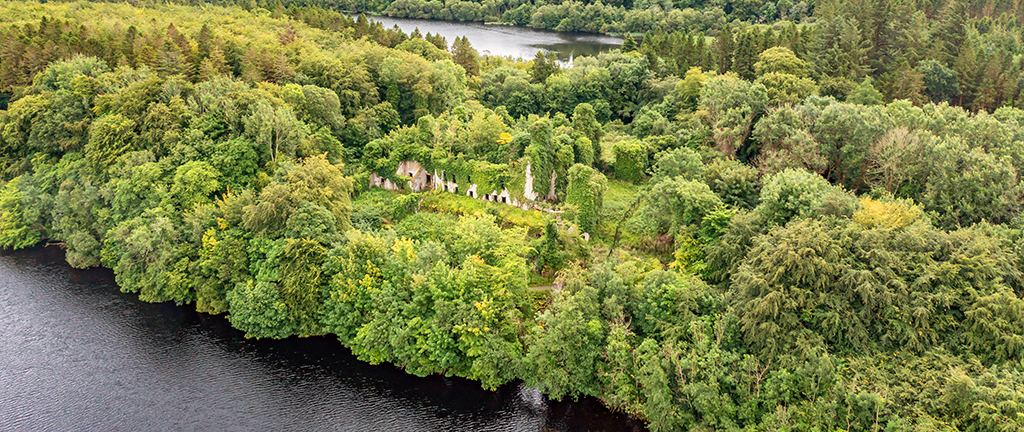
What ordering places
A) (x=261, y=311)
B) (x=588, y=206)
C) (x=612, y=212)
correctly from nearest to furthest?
1. (x=261, y=311)
2. (x=588, y=206)
3. (x=612, y=212)

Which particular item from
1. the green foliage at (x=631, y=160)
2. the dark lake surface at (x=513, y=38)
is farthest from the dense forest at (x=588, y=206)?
the dark lake surface at (x=513, y=38)

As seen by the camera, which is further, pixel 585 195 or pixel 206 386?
pixel 585 195

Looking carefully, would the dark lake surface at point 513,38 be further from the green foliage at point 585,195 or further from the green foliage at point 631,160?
the green foliage at point 585,195

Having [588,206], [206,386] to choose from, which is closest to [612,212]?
[588,206]

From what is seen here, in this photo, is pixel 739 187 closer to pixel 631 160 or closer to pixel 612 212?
pixel 612 212

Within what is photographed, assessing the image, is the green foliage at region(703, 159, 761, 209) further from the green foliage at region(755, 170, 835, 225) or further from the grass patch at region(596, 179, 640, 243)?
the grass patch at region(596, 179, 640, 243)

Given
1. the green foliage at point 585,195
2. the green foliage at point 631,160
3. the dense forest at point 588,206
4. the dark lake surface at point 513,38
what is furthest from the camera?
the dark lake surface at point 513,38

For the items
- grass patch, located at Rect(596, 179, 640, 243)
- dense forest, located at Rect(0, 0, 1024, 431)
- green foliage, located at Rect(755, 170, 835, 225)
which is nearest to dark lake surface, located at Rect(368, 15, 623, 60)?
dense forest, located at Rect(0, 0, 1024, 431)
